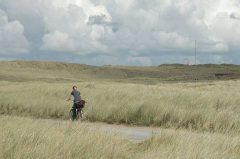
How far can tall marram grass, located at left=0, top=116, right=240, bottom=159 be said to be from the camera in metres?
8.43

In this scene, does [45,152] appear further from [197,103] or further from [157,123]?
[197,103]

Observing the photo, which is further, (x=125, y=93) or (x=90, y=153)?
(x=125, y=93)

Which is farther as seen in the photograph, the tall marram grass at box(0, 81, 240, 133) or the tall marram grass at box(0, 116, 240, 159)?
the tall marram grass at box(0, 81, 240, 133)

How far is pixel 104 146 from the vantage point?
9234 millimetres

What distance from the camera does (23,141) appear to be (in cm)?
904

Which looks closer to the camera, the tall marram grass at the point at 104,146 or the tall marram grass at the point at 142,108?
the tall marram grass at the point at 104,146

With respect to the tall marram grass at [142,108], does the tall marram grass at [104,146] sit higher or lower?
higher

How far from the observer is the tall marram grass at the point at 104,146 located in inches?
332

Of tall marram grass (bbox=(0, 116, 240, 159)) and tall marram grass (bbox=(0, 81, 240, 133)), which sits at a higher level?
tall marram grass (bbox=(0, 116, 240, 159))

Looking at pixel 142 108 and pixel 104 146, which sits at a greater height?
pixel 104 146

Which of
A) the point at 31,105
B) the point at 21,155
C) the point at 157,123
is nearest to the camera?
the point at 21,155

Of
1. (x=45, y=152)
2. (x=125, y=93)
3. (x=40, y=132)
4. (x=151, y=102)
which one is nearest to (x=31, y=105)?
(x=125, y=93)

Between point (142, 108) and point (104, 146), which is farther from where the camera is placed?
point (142, 108)

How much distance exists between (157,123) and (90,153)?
14.5 m
